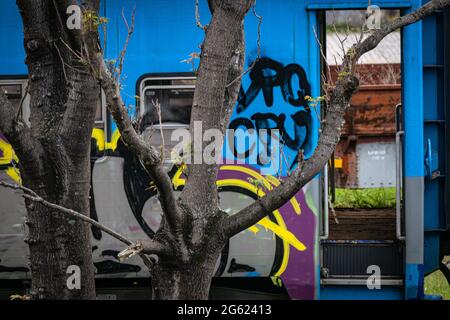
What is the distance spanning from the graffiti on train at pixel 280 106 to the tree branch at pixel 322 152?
253 centimetres

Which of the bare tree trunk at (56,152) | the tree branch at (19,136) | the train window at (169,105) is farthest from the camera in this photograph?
the train window at (169,105)

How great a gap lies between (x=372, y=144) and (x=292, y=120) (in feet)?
23.4

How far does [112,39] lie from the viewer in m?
6.51

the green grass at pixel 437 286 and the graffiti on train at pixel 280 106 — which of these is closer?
the graffiti on train at pixel 280 106

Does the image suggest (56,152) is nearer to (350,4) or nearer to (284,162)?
(284,162)

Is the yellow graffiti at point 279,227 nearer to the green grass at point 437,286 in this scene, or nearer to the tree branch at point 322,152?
the tree branch at point 322,152

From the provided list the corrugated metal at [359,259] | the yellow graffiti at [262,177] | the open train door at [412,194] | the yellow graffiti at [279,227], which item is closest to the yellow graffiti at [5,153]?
the yellow graffiti at [279,227]

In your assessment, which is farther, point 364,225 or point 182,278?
point 364,225

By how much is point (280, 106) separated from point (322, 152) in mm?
2668

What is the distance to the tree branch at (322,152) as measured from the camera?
3568 mm

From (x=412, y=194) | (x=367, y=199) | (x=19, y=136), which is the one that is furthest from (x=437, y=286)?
(x=19, y=136)

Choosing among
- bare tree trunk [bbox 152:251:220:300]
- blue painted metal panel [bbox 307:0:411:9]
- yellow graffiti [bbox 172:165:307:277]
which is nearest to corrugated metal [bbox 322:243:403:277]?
yellow graffiti [bbox 172:165:307:277]

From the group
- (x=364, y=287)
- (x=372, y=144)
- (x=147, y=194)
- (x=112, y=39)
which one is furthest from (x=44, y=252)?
(x=372, y=144)

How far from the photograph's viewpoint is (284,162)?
6.22 m
